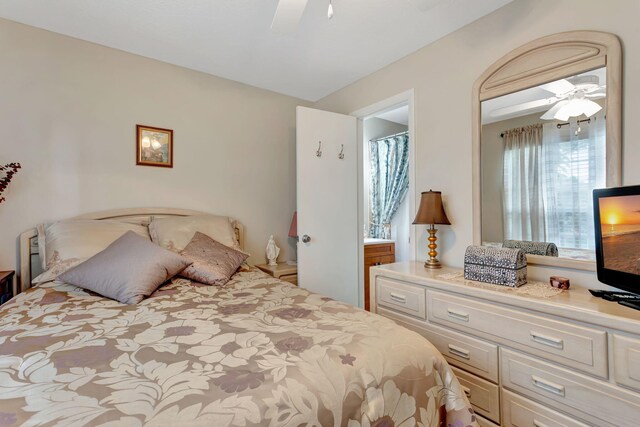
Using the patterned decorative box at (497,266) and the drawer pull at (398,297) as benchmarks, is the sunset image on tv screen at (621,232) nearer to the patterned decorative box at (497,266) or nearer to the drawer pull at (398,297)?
the patterned decorative box at (497,266)

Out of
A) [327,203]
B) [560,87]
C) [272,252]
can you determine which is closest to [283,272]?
[272,252]

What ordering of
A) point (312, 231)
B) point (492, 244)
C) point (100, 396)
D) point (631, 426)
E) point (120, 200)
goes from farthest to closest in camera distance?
point (312, 231), point (120, 200), point (492, 244), point (631, 426), point (100, 396)

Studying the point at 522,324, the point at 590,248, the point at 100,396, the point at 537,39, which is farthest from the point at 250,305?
the point at 537,39

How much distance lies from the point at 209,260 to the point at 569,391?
1947 mm

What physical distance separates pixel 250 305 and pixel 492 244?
149cm

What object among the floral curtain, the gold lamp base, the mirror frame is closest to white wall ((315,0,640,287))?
the mirror frame

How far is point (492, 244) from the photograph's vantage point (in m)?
1.86

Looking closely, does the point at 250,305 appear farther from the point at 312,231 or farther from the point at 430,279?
the point at 312,231

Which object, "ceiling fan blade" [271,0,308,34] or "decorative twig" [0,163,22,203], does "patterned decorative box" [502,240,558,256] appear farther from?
"decorative twig" [0,163,22,203]

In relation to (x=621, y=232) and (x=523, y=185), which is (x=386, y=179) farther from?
(x=621, y=232)

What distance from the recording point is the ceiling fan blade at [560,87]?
1.56 m

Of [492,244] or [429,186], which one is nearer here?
[492,244]

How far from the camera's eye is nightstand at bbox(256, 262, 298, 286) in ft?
8.87

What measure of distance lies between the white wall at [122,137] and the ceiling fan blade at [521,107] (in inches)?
79.5
